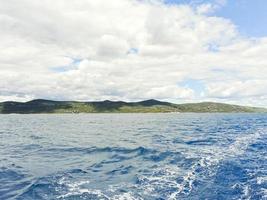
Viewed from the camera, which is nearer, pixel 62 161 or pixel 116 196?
pixel 116 196

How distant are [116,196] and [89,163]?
38.5 ft

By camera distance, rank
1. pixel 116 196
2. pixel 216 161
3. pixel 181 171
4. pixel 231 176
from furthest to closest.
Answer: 1. pixel 216 161
2. pixel 181 171
3. pixel 231 176
4. pixel 116 196

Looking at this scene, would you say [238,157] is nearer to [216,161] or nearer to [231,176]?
[216,161]

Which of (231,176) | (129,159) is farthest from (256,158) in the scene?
(129,159)

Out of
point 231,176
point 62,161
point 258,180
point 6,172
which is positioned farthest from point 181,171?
point 6,172

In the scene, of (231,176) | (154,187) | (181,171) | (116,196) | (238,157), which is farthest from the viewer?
(238,157)

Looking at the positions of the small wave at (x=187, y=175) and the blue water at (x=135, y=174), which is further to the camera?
the small wave at (x=187, y=175)

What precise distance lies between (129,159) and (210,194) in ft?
46.2

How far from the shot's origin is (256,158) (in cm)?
3206

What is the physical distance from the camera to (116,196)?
64.2 feet

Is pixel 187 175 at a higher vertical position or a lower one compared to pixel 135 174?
higher

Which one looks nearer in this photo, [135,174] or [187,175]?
[187,175]

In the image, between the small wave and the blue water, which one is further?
the small wave

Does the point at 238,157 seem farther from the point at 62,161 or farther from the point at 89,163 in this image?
the point at 62,161
